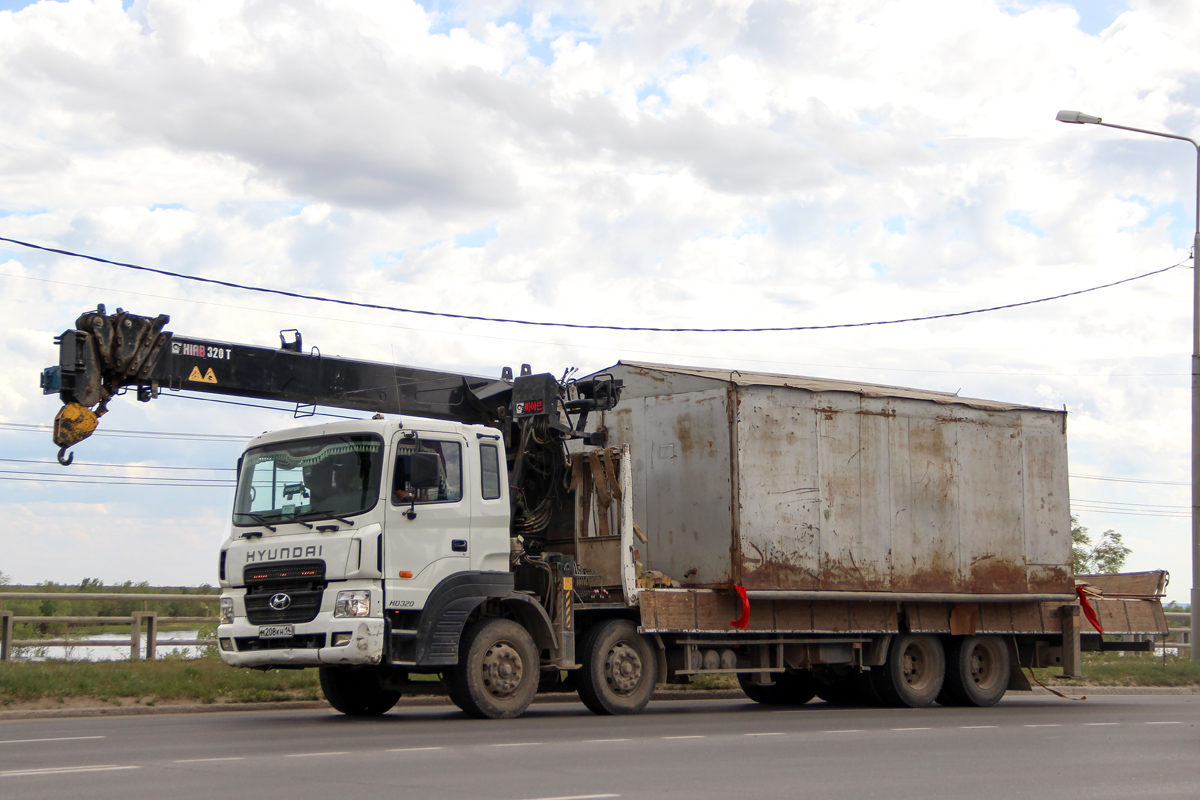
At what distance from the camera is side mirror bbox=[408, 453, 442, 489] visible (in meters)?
12.0

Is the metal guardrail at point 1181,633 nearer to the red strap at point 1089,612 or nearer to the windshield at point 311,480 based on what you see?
the red strap at point 1089,612

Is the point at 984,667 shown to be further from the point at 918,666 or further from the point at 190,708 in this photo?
the point at 190,708

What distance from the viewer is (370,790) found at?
24.6 feet

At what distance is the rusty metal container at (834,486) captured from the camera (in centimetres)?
1476

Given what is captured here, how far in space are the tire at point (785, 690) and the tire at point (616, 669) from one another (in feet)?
11.1

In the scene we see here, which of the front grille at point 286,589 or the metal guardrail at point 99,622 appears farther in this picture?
the metal guardrail at point 99,622

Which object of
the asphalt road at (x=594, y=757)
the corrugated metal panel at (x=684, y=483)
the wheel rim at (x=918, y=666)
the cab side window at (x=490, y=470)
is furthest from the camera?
the wheel rim at (x=918, y=666)

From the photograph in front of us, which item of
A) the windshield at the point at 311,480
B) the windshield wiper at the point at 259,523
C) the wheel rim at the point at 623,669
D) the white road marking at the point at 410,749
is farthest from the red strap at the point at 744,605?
the white road marking at the point at 410,749

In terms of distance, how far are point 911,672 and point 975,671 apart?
117cm

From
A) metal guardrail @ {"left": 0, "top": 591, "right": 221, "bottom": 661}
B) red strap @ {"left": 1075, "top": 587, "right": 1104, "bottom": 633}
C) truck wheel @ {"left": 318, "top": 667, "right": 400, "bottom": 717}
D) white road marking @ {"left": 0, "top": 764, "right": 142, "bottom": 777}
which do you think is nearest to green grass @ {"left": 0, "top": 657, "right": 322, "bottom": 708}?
metal guardrail @ {"left": 0, "top": 591, "right": 221, "bottom": 661}

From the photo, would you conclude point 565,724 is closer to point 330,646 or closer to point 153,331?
point 330,646

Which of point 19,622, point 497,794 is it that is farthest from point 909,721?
point 19,622

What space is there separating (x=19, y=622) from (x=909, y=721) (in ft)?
42.1

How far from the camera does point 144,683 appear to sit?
14922 millimetres
